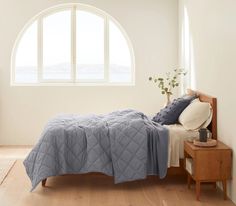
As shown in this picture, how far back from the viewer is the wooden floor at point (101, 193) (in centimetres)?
401

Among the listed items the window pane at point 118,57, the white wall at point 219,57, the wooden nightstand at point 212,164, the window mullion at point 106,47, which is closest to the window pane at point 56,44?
the window mullion at point 106,47

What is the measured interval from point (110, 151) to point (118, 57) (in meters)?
2.81

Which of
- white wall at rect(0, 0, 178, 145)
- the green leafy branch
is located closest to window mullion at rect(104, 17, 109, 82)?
white wall at rect(0, 0, 178, 145)

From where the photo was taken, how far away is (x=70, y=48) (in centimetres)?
692

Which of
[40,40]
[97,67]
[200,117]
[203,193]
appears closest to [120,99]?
[97,67]

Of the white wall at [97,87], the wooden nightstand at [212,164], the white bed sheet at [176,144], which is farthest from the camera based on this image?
the white wall at [97,87]

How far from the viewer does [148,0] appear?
677 cm

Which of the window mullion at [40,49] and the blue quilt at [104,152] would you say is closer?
the blue quilt at [104,152]

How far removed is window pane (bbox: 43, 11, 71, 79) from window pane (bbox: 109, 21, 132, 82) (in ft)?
2.23

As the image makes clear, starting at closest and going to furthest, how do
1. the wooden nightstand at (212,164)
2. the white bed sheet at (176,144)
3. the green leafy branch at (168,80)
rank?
the wooden nightstand at (212,164) → the white bed sheet at (176,144) → the green leafy branch at (168,80)

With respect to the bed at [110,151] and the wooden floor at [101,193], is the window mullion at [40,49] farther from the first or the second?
the bed at [110,151]

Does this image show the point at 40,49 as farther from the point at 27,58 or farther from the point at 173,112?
the point at 173,112

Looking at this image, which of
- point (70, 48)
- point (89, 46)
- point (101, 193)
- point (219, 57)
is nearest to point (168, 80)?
point (89, 46)

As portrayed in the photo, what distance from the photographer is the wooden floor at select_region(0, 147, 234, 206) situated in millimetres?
4012
